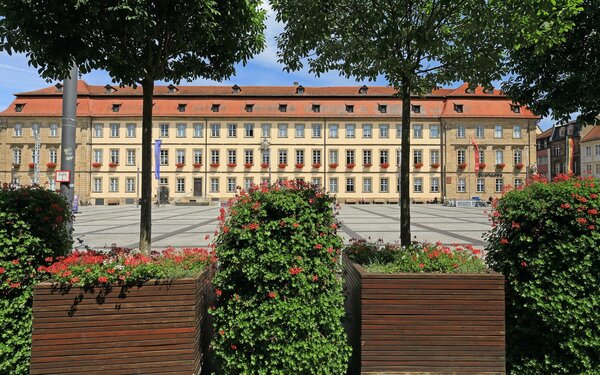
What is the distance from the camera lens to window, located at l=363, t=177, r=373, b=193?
48434mm

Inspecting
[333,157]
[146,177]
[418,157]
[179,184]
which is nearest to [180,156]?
[179,184]

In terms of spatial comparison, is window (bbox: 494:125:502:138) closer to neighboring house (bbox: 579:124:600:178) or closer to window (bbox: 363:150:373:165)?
window (bbox: 363:150:373:165)

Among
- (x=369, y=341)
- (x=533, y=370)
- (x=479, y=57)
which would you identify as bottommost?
(x=533, y=370)

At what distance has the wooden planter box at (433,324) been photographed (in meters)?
2.89

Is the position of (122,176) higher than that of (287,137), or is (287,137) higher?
(287,137)

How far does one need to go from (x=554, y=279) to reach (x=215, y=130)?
4778 centimetres

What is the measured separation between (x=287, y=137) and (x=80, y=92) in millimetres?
28540

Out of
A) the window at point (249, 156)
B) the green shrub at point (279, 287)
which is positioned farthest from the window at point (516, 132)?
the green shrub at point (279, 287)

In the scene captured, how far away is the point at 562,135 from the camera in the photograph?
231 ft

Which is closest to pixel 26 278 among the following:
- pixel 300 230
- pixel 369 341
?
pixel 300 230

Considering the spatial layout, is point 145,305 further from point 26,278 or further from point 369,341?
point 369,341

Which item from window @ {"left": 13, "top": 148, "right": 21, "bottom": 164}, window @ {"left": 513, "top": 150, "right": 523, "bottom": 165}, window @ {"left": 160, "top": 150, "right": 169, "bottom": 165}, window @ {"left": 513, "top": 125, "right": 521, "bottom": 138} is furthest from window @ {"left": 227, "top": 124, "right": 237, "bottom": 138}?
window @ {"left": 513, "top": 150, "right": 523, "bottom": 165}

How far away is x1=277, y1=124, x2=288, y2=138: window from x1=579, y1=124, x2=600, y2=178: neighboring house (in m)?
50.1

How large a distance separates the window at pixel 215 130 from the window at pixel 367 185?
20.1m
